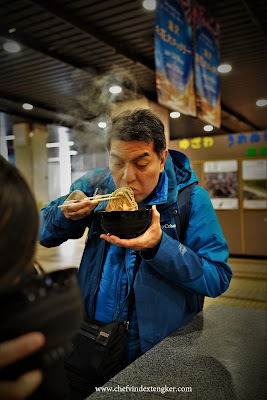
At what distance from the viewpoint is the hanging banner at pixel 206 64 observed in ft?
11.6

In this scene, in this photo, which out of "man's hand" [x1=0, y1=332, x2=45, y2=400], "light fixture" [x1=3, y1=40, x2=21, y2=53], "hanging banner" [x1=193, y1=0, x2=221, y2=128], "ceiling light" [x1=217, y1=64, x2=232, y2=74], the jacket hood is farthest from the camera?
"ceiling light" [x1=217, y1=64, x2=232, y2=74]

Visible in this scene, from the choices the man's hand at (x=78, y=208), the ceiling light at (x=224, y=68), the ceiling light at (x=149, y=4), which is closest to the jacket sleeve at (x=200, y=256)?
the man's hand at (x=78, y=208)

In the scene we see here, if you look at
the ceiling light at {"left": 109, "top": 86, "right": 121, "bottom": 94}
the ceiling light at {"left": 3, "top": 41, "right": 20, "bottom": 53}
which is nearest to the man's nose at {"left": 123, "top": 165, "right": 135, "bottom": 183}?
the ceiling light at {"left": 109, "top": 86, "right": 121, "bottom": 94}

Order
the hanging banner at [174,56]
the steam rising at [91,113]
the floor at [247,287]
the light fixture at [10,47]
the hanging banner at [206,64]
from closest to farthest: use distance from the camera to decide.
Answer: the light fixture at [10,47] < the steam rising at [91,113] < the hanging banner at [174,56] < the hanging banner at [206,64] < the floor at [247,287]

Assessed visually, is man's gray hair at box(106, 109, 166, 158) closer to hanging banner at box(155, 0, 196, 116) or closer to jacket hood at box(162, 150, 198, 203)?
jacket hood at box(162, 150, 198, 203)

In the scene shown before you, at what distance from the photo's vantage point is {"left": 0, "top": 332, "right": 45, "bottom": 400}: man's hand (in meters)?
0.43

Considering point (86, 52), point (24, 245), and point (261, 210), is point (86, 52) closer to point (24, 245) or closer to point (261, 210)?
point (24, 245)

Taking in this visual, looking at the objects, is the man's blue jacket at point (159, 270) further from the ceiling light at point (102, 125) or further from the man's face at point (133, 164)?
the ceiling light at point (102, 125)

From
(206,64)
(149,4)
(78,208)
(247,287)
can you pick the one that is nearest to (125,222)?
(78,208)

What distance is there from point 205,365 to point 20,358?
100cm

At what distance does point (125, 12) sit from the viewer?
3.82 metres

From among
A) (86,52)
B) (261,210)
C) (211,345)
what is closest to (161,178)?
(211,345)

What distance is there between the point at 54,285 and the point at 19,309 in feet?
0.20

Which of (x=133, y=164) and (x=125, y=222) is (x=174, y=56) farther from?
(x=125, y=222)
